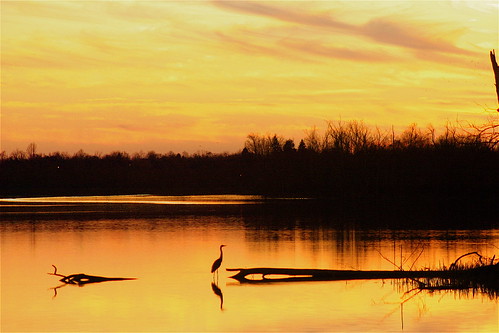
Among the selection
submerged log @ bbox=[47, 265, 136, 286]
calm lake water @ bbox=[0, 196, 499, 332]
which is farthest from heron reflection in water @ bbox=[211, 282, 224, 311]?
submerged log @ bbox=[47, 265, 136, 286]

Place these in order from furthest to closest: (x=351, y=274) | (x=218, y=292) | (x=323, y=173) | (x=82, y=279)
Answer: (x=323, y=173), (x=82, y=279), (x=351, y=274), (x=218, y=292)

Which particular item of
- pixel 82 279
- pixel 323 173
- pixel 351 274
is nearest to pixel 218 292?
pixel 351 274

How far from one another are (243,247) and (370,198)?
44.4 meters

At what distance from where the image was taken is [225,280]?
68.0 ft

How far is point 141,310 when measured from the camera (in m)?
16.9

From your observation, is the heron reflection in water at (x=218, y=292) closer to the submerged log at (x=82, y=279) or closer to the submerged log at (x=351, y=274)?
the submerged log at (x=351, y=274)

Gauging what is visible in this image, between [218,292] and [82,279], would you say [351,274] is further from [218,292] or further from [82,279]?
[82,279]

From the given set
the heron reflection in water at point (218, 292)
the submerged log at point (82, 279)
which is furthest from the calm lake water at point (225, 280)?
the submerged log at point (82, 279)

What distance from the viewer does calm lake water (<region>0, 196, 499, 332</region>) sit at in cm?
1563

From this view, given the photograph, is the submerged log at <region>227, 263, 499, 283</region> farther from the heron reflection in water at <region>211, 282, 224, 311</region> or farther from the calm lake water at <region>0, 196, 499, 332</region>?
the heron reflection in water at <region>211, 282, 224, 311</region>

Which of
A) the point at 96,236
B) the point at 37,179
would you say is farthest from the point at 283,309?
the point at 37,179

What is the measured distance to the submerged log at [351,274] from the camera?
1828 cm

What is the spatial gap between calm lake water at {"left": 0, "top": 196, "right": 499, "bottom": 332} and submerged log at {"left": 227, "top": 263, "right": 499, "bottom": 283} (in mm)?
Result: 239

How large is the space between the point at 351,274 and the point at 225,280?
3.24 metres
